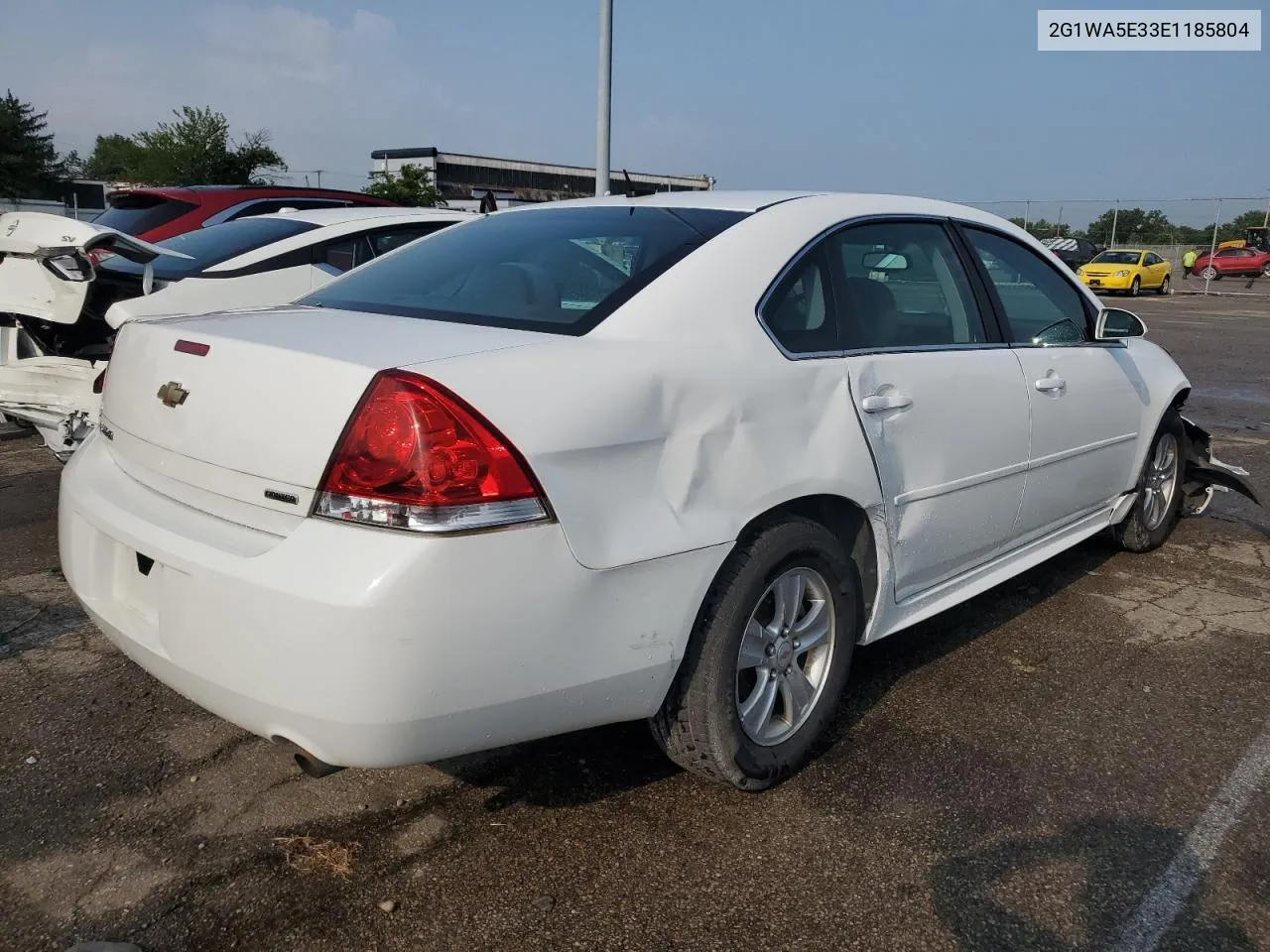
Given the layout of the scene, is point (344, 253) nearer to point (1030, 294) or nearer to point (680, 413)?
point (1030, 294)

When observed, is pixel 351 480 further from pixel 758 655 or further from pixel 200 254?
pixel 200 254

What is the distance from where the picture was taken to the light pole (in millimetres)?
10266

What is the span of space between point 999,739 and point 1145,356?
91.6 inches

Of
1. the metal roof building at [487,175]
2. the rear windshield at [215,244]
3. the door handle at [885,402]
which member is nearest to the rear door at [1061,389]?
the door handle at [885,402]

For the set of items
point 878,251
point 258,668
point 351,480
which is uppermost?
point 878,251

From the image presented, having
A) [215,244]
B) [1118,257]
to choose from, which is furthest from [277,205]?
[1118,257]

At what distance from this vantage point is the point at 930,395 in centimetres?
308

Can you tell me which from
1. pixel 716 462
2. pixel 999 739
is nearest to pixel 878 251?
pixel 716 462

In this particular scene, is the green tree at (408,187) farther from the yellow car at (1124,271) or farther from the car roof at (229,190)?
the car roof at (229,190)

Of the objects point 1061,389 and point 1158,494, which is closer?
point 1061,389

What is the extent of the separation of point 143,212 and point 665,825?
6970 mm

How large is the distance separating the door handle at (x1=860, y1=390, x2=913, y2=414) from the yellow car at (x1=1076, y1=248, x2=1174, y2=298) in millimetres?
28162

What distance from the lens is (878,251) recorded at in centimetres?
326

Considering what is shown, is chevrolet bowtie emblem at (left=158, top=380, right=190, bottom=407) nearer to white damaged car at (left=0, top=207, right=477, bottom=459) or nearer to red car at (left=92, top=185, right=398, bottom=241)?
white damaged car at (left=0, top=207, right=477, bottom=459)
